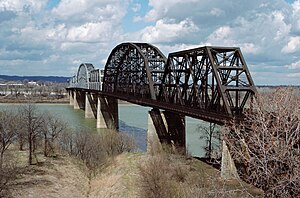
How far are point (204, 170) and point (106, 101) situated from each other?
53.6 m

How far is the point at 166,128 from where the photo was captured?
46.0 meters

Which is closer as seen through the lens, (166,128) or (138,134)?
(166,128)

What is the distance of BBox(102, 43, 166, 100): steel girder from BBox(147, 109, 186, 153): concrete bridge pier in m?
4.68

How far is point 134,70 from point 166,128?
2702 cm

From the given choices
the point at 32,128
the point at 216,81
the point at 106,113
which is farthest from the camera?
the point at 106,113

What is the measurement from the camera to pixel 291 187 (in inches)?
558

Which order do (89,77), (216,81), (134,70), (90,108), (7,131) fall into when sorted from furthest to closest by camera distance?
(89,77)
(90,108)
(134,70)
(7,131)
(216,81)

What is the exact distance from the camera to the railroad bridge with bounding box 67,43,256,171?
101 ft

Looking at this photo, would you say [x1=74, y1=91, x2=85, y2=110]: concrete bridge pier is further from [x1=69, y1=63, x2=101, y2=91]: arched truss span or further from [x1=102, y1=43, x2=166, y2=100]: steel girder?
[x1=102, y1=43, x2=166, y2=100]: steel girder

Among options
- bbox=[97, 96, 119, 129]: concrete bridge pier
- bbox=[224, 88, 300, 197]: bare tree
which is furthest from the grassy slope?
bbox=[97, 96, 119, 129]: concrete bridge pier

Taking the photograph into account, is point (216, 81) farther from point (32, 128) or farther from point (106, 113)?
point (106, 113)

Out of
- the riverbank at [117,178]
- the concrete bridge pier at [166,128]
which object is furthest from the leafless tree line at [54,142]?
the concrete bridge pier at [166,128]

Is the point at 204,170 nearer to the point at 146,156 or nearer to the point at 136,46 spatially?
the point at 146,156

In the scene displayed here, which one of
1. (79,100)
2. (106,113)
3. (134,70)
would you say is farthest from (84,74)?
(134,70)
